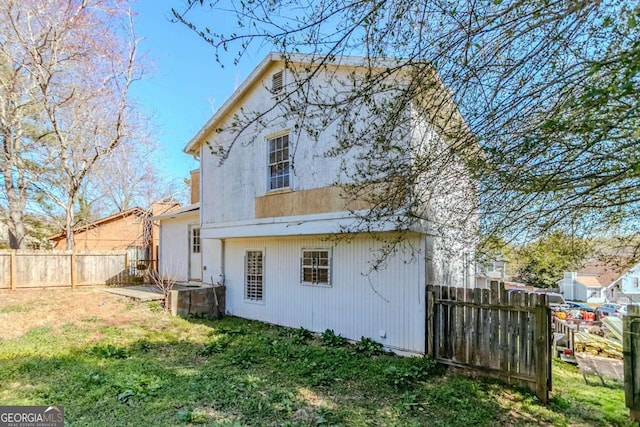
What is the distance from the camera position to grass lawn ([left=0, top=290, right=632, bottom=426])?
4.67 m

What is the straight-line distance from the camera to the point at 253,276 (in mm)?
10695

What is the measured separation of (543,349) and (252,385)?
466 centimetres

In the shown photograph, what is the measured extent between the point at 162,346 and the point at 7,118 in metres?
14.6

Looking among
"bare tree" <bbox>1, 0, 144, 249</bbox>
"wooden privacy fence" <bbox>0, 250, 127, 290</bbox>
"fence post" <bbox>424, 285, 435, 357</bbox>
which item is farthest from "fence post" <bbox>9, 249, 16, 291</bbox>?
"fence post" <bbox>424, 285, 435, 357</bbox>

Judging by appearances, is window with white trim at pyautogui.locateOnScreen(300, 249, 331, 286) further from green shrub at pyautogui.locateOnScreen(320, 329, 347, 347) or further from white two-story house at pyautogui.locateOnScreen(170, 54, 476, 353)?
green shrub at pyautogui.locateOnScreen(320, 329, 347, 347)

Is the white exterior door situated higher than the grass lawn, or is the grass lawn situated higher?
the white exterior door

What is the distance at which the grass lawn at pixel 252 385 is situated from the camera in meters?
4.67

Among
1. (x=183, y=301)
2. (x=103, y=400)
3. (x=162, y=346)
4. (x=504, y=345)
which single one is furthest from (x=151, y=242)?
(x=504, y=345)

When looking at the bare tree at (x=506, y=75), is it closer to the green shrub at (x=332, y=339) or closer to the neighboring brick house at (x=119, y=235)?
the green shrub at (x=332, y=339)

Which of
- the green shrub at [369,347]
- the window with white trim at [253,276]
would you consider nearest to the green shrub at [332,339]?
the green shrub at [369,347]

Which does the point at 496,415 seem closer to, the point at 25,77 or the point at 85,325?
the point at 85,325

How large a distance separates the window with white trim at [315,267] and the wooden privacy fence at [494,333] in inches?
106

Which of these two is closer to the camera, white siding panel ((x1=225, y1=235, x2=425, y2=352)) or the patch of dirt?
white siding panel ((x1=225, y1=235, x2=425, y2=352))

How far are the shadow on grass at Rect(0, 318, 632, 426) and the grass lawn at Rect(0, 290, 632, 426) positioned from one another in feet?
0.06
